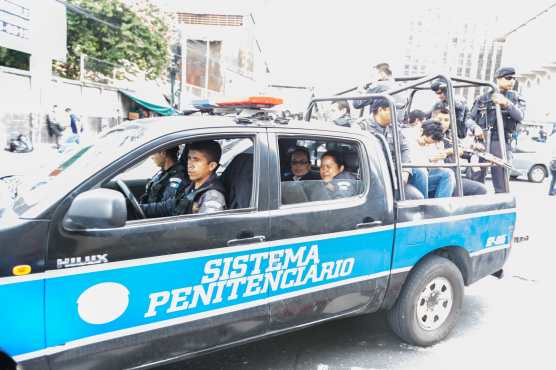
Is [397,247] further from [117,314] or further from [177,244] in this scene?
[117,314]

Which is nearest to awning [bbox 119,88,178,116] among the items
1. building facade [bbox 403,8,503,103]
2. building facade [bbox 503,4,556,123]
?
building facade [bbox 503,4,556,123]

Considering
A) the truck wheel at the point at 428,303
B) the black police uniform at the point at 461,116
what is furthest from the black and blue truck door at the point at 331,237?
the black police uniform at the point at 461,116

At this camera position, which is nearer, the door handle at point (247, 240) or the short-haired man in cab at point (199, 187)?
the door handle at point (247, 240)

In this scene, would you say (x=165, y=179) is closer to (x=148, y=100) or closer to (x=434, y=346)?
(x=434, y=346)

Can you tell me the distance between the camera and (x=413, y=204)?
341 cm

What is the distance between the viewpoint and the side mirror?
2072mm

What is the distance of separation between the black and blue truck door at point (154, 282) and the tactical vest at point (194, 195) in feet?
1.02

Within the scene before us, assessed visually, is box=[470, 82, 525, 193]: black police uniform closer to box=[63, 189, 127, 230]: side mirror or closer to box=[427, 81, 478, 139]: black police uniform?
box=[427, 81, 478, 139]: black police uniform

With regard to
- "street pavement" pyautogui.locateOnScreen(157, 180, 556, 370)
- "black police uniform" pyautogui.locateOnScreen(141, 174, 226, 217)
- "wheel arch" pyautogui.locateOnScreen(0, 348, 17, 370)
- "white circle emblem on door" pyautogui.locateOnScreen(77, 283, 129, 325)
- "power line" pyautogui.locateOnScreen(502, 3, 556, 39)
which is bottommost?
"street pavement" pyautogui.locateOnScreen(157, 180, 556, 370)

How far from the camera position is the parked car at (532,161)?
16.8 metres

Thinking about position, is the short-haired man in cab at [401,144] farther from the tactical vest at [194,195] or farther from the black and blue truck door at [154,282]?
the black and blue truck door at [154,282]

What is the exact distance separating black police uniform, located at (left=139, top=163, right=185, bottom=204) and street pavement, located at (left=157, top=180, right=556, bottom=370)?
1.19m

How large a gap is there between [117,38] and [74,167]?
20712 mm

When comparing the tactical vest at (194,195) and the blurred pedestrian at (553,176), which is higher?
the tactical vest at (194,195)
